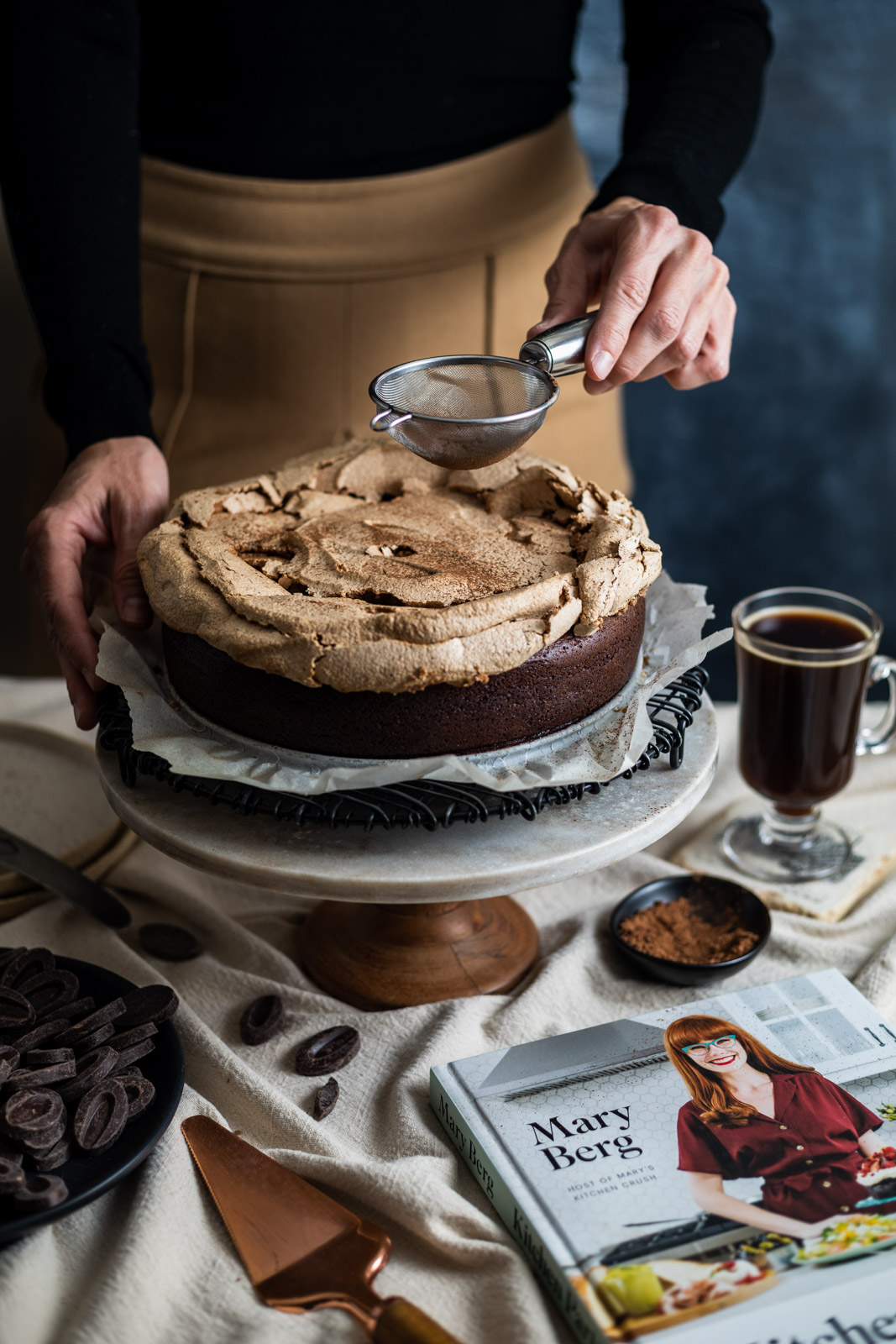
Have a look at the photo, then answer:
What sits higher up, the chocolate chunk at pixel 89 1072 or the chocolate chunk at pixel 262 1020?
the chocolate chunk at pixel 89 1072

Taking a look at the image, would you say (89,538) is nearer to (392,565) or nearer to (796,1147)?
(392,565)

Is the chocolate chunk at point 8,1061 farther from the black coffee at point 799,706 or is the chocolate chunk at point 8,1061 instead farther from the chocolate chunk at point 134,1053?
the black coffee at point 799,706

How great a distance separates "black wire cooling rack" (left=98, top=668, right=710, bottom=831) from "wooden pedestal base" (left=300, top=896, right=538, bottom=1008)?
0.23 meters

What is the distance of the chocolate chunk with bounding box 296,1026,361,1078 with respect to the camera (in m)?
1.14

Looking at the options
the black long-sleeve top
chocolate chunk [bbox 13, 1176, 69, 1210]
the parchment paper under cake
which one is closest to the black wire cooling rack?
the parchment paper under cake

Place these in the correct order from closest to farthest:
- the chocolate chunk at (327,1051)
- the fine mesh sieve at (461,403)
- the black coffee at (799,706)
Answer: the chocolate chunk at (327,1051)
the fine mesh sieve at (461,403)
the black coffee at (799,706)

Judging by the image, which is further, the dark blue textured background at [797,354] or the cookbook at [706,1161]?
the dark blue textured background at [797,354]

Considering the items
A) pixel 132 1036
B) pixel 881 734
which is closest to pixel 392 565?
pixel 132 1036

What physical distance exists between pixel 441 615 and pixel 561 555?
23cm

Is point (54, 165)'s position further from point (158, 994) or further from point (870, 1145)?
point (870, 1145)

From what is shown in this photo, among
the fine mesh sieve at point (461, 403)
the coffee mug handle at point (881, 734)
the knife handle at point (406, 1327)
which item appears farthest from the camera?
the coffee mug handle at point (881, 734)

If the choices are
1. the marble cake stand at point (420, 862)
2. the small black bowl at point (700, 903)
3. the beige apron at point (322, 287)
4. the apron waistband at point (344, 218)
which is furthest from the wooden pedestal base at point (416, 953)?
the apron waistband at point (344, 218)

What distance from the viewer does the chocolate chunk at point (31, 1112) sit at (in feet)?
3.01

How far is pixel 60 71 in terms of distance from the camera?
154cm
